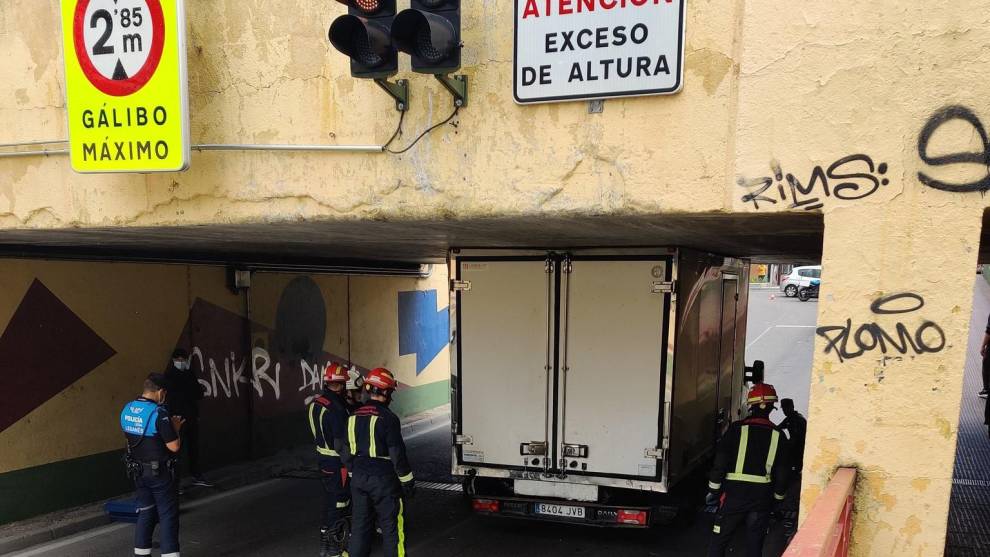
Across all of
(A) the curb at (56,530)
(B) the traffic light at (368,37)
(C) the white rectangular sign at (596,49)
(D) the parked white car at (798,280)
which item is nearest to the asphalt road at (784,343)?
(D) the parked white car at (798,280)

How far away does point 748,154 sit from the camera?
3355 millimetres

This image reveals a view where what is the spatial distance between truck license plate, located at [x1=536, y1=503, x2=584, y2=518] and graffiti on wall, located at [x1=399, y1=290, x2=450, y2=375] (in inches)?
267

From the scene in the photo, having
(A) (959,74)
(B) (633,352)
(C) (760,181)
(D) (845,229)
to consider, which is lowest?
(B) (633,352)

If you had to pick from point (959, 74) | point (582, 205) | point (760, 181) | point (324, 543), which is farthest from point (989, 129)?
point (324, 543)

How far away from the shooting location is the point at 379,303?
501 inches

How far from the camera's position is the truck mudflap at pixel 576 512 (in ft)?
20.4

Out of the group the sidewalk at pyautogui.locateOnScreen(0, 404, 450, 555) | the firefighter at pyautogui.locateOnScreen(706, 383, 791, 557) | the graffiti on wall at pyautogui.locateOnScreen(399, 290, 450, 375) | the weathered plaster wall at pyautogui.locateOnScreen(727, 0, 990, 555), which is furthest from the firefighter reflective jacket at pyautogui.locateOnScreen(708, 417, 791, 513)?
the graffiti on wall at pyautogui.locateOnScreen(399, 290, 450, 375)

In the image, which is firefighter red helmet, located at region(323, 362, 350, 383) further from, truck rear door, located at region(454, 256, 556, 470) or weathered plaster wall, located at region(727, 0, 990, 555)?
weathered plaster wall, located at region(727, 0, 990, 555)

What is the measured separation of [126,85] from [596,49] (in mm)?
3295

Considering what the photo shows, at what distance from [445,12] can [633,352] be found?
360 cm

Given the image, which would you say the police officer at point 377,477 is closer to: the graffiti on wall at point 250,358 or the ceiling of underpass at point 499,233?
the ceiling of underpass at point 499,233

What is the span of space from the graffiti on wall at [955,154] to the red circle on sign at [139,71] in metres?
4.60

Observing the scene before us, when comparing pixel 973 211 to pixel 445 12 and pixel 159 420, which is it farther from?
pixel 159 420

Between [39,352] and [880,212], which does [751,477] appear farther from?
[39,352]
